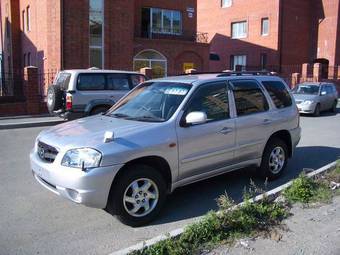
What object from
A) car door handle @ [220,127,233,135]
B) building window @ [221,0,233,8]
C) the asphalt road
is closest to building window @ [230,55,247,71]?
building window @ [221,0,233,8]

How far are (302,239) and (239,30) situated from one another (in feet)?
128

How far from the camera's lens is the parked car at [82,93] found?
12.6m

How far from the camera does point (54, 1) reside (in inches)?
921

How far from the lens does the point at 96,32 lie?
24547 mm

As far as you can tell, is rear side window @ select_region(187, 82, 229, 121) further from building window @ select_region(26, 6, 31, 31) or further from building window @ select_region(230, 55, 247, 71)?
building window @ select_region(230, 55, 247, 71)

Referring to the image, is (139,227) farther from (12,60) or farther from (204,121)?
Result: (12,60)

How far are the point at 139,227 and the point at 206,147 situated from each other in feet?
4.65

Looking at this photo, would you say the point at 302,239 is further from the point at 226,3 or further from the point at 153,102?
the point at 226,3

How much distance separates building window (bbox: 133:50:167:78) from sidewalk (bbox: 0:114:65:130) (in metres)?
11.9

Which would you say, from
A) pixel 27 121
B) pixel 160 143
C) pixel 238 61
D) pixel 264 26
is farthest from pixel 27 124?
pixel 238 61

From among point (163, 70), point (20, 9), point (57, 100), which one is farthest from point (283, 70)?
point (57, 100)

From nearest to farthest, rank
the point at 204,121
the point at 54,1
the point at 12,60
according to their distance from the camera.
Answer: the point at 204,121, the point at 54,1, the point at 12,60

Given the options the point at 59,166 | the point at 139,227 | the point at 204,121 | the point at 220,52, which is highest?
the point at 220,52

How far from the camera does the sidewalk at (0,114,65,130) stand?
45.0 ft
